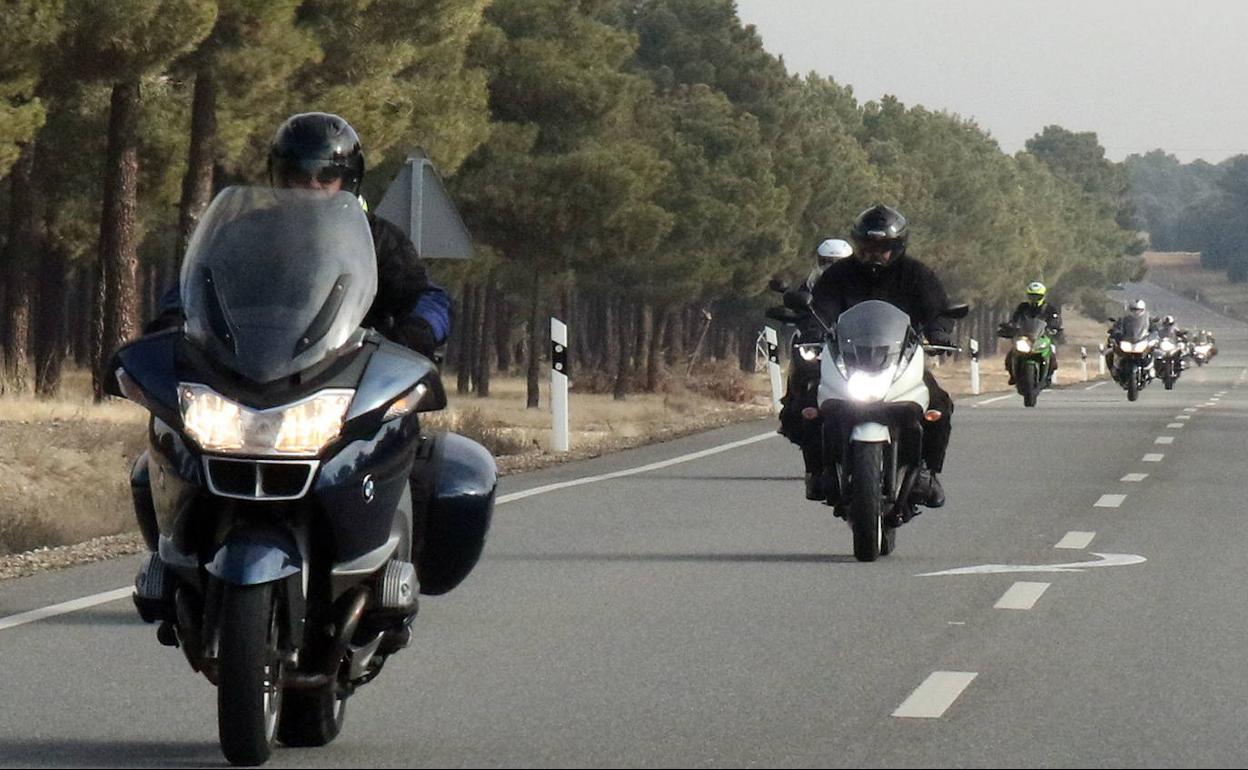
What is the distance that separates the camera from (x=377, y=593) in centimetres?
724

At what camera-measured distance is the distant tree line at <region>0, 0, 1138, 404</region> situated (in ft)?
107

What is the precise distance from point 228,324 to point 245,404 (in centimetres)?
25

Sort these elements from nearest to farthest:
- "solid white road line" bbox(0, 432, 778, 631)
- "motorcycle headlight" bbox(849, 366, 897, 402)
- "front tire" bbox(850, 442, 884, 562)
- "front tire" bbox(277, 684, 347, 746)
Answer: "front tire" bbox(277, 684, 347, 746)
"solid white road line" bbox(0, 432, 778, 631)
"front tire" bbox(850, 442, 884, 562)
"motorcycle headlight" bbox(849, 366, 897, 402)

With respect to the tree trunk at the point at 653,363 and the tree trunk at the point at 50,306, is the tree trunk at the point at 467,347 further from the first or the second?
the tree trunk at the point at 50,306

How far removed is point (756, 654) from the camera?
9.82 metres

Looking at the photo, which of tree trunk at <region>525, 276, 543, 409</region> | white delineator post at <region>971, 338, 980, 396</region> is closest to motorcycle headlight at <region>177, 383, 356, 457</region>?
tree trunk at <region>525, 276, 543, 409</region>

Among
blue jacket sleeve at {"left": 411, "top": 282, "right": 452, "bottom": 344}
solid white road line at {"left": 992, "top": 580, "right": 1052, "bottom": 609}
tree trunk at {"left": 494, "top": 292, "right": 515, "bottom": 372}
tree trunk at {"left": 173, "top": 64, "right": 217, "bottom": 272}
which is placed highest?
tree trunk at {"left": 173, "top": 64, "right": 217, "bottom": 272}

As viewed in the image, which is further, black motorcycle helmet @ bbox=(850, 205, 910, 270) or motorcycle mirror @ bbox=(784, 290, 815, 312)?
motorcycle mirror @ bbox=(784, 290, 815, 312)

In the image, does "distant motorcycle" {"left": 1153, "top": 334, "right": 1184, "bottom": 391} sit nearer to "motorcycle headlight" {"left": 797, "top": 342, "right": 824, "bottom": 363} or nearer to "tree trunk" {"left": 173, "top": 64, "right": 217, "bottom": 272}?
"tree trunk" {"left": 173, "top": 64, "right": 217, "bottom": 272}

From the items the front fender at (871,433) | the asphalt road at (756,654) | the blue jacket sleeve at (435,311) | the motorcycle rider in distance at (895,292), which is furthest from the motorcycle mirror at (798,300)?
the blue jacket sleeve at (435,311)

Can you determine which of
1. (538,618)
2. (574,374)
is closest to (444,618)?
(538,618)

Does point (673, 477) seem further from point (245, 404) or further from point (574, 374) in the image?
point (574, 374)

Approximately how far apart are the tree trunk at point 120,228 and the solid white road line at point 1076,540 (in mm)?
20133

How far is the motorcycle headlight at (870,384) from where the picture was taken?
13461mm
